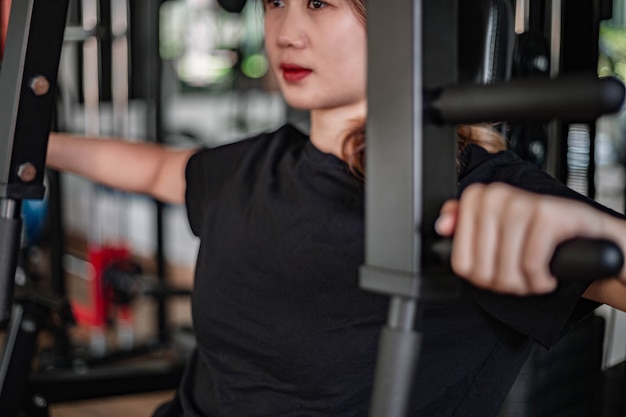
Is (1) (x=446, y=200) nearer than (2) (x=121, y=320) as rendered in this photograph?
Yes

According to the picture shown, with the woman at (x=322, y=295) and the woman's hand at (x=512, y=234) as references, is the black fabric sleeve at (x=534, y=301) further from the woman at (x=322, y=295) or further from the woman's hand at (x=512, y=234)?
the woman's hand at (x=512, y=234)

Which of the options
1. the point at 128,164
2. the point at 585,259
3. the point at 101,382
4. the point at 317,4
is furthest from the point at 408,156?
the point at 101,382

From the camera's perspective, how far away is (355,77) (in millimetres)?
1089

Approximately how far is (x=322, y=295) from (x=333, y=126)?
251 millimetres

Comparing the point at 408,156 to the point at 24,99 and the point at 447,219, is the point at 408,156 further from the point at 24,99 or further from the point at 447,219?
the point at 24,99

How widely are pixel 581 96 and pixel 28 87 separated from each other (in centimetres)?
71

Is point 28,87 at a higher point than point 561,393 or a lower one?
higher

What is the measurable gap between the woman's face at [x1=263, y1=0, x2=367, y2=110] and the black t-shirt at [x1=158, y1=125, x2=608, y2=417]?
0.40 feet

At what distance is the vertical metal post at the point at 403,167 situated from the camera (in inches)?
24.6

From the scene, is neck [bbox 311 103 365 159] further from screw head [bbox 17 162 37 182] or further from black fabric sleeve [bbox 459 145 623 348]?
screw head [bbox 17 162 37 182]

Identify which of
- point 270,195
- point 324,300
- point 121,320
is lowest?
point 121,320

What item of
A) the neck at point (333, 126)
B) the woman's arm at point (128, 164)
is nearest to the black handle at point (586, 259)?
the neck at point (333, 126)

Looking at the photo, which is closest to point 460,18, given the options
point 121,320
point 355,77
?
point 355,77

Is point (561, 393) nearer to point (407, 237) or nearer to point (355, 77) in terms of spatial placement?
point (355, 77)
